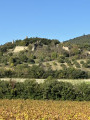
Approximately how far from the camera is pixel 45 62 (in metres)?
55.5

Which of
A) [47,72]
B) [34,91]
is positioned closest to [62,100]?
[34,91]

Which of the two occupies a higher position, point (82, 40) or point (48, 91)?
point (82, 40)

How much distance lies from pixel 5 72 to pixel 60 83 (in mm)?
20793

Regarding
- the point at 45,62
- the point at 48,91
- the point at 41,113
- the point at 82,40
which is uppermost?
the point at 82,40

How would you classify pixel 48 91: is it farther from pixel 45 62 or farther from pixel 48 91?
pixel 45 62

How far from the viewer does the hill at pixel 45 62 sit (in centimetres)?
4047

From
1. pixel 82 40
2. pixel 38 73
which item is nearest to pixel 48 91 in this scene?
pixel 38 73

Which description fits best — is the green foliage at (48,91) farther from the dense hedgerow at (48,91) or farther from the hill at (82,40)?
the hill at (82,40)

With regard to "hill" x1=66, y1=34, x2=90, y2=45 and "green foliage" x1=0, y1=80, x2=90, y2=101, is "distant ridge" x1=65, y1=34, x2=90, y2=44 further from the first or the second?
"green foliage" x1=0, y1=80, x2=90, y2=101

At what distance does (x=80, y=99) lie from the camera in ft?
70.1

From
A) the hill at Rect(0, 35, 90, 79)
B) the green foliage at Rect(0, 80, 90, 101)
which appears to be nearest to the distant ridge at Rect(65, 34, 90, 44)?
the hill at Rect(0, 35, 90, 79)

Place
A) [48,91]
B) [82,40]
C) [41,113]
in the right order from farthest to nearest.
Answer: [82,40] → [48,91] → [41,113]

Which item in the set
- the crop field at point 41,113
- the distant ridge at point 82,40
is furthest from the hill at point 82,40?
the crop field at point 41,113

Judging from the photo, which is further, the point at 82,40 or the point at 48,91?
the point at 82,40
